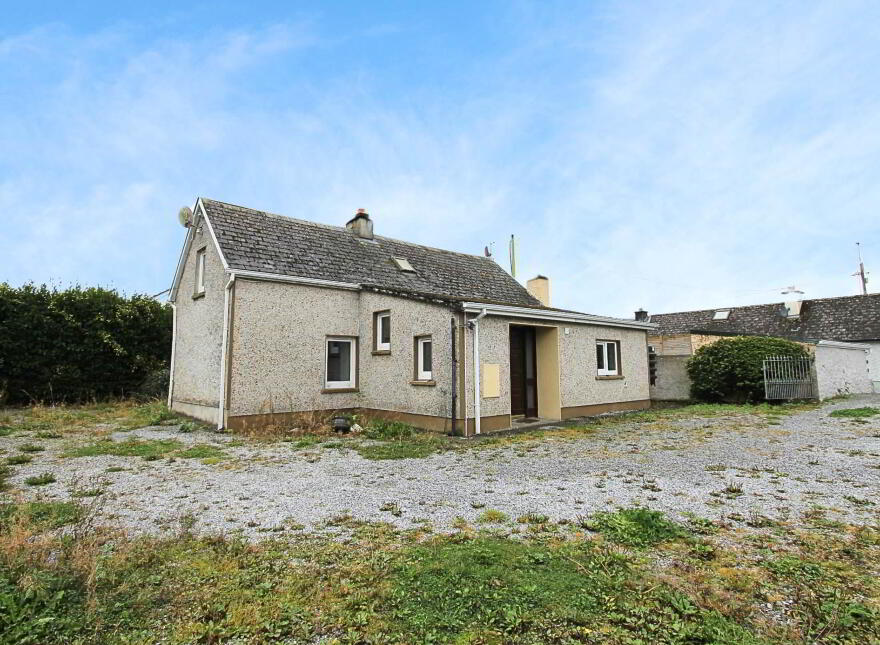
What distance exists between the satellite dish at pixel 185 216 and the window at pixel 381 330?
7.01 meters

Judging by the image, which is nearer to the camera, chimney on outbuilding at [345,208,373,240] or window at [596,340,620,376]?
window at [596,340,620,376]

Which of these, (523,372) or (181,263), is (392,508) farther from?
(181,263)

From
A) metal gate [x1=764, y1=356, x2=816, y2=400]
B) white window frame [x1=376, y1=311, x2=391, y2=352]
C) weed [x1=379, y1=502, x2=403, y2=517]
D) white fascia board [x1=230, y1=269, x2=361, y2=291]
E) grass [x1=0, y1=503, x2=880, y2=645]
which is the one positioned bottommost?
weed [x1=379, y1=502, x2=403, y2=517]

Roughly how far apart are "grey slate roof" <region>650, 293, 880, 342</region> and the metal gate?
1103cm

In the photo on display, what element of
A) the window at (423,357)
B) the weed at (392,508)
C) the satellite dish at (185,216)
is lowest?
the weed at (392,508)

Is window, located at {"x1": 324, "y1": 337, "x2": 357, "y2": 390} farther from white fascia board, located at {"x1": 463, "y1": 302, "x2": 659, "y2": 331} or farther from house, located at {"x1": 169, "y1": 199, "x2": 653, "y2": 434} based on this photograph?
white fascia board, located at {"x1": 463, "y1": 302, "x2": 659, "y2": 331}

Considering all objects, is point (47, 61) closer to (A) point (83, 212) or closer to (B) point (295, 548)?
(A) point (83, 212)

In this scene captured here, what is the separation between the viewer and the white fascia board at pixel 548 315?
1067cm

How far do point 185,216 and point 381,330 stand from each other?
762 cm

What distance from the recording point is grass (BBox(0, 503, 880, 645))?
2598mm

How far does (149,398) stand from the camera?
1742 centimetres

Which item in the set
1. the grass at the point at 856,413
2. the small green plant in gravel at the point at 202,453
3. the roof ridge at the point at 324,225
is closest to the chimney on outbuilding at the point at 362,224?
the roof ridge at the point at 324,225

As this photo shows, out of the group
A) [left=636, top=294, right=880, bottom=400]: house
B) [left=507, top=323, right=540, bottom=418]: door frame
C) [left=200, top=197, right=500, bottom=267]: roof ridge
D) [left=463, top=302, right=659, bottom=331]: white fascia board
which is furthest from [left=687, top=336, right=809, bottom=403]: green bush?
[left=200, top=197, right=500, bottom=267]: roof ridge

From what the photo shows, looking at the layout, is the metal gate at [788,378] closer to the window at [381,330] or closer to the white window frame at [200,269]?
the window at [381,330]
